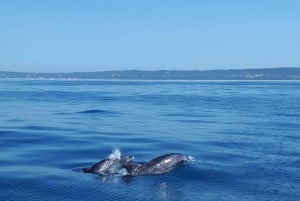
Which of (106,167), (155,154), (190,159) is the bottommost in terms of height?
(155,154)

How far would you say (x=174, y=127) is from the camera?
4156 cm

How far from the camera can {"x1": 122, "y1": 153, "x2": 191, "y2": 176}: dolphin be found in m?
23.2

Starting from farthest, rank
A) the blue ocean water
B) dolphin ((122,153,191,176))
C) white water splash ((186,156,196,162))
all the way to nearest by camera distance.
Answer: white water splash ((186,156,196,162)), dolphin ((122,153,191,176)), the blue ocean water

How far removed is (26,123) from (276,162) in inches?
979

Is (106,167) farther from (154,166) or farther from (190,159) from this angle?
(190,159)

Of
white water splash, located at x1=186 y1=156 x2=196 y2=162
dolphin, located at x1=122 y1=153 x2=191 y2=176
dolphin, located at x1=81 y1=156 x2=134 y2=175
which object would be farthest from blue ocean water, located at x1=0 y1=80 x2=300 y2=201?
dolphin, located at x1=81 y1=156 x2=134 y2=175

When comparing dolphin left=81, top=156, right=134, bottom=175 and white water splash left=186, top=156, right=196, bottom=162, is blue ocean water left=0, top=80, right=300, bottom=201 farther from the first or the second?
dolphin left=81, top=156, right=134, bottom=175

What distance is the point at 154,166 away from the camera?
23.6 metres

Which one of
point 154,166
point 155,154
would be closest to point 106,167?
point 154,166

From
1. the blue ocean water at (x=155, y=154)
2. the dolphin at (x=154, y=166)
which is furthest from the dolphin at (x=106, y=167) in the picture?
the blue ocean water at (x=155, y=154)

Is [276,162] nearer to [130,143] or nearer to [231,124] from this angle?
[130,143]

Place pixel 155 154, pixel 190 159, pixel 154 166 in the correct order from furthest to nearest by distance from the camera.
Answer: pixel 155 154, pixel 190 159, pixel 154 166

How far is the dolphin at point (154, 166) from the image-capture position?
2317cm

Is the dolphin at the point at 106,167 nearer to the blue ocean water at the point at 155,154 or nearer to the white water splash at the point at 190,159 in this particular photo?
the blue ocean water at the point at 155,154
